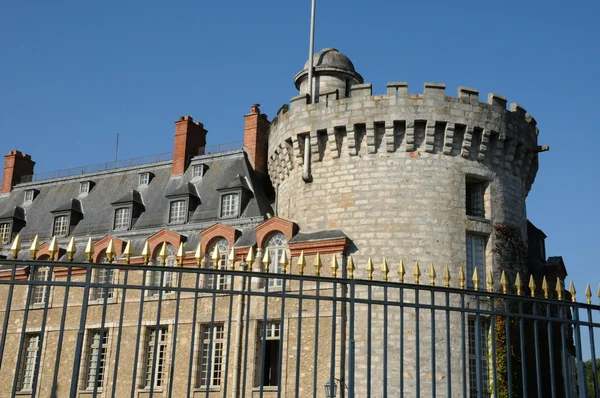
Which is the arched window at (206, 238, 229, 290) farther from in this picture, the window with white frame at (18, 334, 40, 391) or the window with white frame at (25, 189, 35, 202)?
the window with white frame at (25, 189, 35, 202)

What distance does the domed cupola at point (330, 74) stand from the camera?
23531 mm

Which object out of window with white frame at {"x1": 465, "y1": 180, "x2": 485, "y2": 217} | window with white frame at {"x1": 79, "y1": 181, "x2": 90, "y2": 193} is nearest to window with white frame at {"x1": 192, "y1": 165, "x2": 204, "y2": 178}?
window with white frame at {"x1": 79, "y1": 181, "x2": 90, "y2": 193}

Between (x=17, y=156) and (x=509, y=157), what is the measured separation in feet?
76.2

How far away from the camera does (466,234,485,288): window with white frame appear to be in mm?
19355

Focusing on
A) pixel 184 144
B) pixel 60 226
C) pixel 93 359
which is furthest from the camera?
pixel 60 226

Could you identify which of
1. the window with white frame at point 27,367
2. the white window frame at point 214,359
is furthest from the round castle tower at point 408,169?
the window with white frame at point 27,367

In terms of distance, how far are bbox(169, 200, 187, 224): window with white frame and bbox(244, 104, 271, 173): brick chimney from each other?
294cm

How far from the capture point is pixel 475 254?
64.2ft

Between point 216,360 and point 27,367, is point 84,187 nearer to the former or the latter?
point 27,367

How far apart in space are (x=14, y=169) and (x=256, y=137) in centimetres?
1365

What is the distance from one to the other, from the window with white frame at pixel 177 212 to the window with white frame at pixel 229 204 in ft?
5.11

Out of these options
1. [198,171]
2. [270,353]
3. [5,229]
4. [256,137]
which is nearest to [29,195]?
[5,229]

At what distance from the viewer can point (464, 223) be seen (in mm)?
19312

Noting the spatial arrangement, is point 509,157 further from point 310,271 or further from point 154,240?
point 154,240
